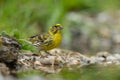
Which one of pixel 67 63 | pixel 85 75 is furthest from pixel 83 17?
pixel 85 75

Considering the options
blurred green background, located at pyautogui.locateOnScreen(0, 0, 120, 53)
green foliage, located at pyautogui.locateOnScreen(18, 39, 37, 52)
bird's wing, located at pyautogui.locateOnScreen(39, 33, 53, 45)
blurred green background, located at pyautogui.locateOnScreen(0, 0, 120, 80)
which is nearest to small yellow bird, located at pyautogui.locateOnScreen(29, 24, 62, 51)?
bird's wing, located at pyautogui.locateOnScreen(39, 33, 53, 45)

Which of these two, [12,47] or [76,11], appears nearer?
[12,47]

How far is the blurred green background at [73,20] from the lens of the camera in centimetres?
1034

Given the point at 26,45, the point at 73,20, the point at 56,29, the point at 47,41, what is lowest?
the point at 26,45

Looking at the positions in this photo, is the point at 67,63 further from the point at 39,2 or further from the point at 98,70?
the point at 39,2

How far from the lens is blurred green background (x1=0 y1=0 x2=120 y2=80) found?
1034 centimetres

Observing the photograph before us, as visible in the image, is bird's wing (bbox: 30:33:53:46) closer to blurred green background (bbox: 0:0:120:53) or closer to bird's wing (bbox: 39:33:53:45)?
bird's wing (bbox: 39:33:53:45)

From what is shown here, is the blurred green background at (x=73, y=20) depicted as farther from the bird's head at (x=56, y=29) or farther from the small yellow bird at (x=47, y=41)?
the bird's head at (x=56, y=29)

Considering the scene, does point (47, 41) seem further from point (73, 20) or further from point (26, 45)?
point (73, 20)

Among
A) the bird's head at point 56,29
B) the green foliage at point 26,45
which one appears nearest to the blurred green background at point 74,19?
the bird's head at point 56,29

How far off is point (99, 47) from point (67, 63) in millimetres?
4800

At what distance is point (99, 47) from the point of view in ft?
40.2

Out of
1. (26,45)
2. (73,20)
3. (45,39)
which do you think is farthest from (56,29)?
(73,20)

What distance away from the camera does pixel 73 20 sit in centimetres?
1327
